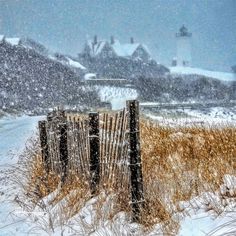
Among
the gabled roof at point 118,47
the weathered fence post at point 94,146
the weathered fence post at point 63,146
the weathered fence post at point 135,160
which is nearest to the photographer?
the weathered fence post at point 135,160

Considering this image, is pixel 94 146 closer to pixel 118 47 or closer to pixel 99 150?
pixel 99 150

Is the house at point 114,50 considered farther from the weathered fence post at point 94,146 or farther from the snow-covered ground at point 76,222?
the weathered fence post at point 94,146

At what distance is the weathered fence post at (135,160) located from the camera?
490cm

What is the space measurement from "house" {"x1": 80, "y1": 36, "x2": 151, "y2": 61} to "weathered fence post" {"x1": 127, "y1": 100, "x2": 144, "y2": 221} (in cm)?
6026

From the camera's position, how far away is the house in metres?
66.3

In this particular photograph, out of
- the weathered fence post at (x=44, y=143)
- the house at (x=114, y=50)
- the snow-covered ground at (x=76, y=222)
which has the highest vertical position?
the house at (x=114, y=50)

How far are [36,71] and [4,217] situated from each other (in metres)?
47.1

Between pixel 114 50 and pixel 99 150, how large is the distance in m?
62.4

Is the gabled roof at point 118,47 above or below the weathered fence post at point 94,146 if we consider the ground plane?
above

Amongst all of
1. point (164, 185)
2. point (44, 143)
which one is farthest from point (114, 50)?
point (164, 185)

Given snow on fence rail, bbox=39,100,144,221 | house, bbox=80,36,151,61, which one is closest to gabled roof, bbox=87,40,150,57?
house, bbox=80,36,151,61

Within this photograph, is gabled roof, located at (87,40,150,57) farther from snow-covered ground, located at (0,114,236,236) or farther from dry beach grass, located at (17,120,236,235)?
snow-covered ground, located at (0,114,236,236)

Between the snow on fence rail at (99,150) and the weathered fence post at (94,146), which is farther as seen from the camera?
the weathered fence post at (94,146)

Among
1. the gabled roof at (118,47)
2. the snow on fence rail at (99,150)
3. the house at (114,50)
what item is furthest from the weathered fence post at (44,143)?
the gabled roof at (118,47)
